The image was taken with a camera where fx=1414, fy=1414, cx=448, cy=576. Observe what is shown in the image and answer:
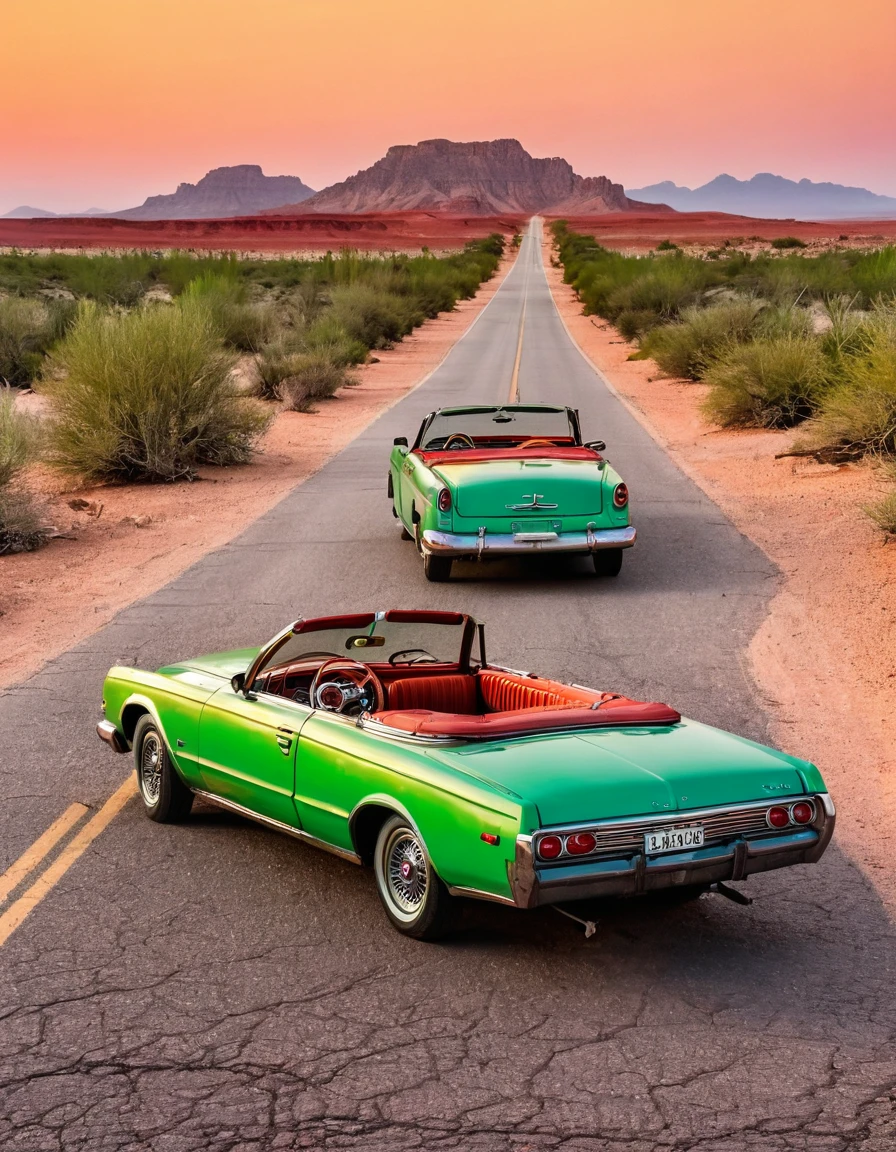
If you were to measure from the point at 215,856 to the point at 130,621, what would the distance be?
18.5ft

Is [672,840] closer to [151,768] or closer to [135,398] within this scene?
[151,768]

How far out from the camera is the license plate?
5.00 metres

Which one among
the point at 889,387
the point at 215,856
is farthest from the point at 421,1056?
the point at 889,387

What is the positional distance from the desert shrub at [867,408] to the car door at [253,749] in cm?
1263

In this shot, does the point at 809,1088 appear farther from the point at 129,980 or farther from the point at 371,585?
the point at 371,585

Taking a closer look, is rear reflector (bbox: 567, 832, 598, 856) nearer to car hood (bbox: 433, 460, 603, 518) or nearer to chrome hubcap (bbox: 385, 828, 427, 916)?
chrome hubcap (bbox: 385, 828, 427, 916)

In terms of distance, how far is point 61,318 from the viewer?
1465 inches

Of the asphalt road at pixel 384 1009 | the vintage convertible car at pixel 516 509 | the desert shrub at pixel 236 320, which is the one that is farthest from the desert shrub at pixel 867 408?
the desert shrub at pixel 236 320

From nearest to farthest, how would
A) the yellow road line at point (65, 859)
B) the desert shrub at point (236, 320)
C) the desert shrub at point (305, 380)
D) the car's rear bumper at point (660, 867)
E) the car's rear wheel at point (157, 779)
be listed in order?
the car's rear bumper at point (660, 867), the yellow road line at point (65, 859), the car's rear wheel at point (157, 779), the desert shrub at point (305, 380), the desert shrub at point (236, 320)

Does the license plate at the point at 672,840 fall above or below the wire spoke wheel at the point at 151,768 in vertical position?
above

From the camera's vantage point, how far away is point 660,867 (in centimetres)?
502

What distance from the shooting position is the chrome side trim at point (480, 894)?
489 centimetres

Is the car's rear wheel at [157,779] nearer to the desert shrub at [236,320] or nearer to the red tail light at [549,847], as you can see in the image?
the red tail light at [549,847]

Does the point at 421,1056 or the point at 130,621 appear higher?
the point at 421,1056
